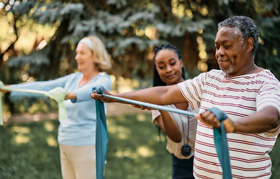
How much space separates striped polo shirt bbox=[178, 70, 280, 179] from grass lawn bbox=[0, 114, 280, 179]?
3.68 m

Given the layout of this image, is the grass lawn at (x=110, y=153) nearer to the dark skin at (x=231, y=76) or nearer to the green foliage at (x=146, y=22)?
the green foliage at (x=146, y=22)

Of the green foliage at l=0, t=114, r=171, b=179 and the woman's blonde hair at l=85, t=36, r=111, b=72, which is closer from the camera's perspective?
the woman's blonde hair at l=85, t=36, r=111, b=72

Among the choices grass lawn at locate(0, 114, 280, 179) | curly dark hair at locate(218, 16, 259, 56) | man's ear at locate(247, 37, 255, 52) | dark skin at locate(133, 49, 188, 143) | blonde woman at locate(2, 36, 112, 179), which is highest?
curly dark hair at locate(218, 16, 259, 56)

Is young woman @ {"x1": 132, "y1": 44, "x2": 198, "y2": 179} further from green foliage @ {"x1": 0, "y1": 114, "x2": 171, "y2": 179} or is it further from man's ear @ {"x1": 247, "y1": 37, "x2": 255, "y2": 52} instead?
green foliage @ {"x1": 0, "y1": 114, "x2": 171, "y2": 179}

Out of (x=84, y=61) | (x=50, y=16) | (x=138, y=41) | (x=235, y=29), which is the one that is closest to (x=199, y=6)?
(x=138, y=41)

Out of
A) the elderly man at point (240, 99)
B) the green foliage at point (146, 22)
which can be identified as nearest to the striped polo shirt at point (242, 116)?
the elderly man at point (240, 99)

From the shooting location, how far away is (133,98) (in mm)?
2084

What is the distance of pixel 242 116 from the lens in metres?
1.57

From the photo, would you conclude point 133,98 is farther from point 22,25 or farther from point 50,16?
point 22,25

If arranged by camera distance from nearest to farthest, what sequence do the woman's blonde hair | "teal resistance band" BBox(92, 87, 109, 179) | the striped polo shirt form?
the striped polo shirt
"teal resistance band" BBox(92, 87, 109, 179)
the woman's blonde hair

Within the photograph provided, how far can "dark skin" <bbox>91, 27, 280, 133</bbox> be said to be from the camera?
1.37m

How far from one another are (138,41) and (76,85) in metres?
2.12

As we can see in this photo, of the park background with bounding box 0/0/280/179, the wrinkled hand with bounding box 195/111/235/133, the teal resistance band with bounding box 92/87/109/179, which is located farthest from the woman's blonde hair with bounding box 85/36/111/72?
the wrinkled hand with bounding box 195/111/235/133

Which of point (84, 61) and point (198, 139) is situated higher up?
point (84, 61)
